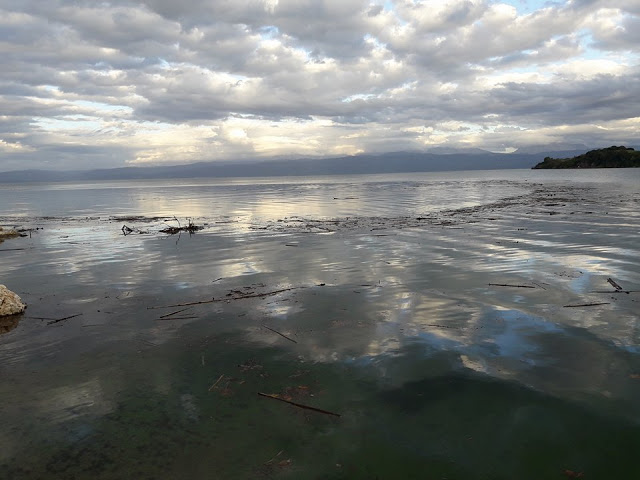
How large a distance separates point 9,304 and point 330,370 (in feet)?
33.3

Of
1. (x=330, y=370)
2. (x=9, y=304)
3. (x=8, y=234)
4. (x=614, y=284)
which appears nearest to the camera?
(x=330, y=370)

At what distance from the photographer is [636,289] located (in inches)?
504

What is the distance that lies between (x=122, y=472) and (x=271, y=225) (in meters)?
27.6

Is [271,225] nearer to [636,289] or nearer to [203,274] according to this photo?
[203,274]

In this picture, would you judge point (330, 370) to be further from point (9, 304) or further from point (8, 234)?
point (8, 234)

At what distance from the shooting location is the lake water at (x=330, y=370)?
19.9 ft

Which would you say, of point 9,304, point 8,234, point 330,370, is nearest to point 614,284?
point 330,370

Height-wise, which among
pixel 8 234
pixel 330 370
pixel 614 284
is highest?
pixel 614 284

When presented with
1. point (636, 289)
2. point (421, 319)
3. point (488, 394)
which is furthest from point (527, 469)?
point (636, 289)

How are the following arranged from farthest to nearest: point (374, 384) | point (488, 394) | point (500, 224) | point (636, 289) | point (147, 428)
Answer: point (500, 224), point (636, 289), point (374, 384), point (488, 394), point (147, 428)

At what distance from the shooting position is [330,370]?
336 inches

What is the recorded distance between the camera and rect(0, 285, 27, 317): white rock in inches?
484

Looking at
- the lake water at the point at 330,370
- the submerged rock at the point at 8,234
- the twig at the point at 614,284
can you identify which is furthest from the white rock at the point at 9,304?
the submerged rock at the point at 8,234

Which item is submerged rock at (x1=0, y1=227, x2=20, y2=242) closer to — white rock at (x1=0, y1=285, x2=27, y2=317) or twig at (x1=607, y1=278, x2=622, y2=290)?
white rock at (x1=0, y1=285, x2=27, y2=317)
